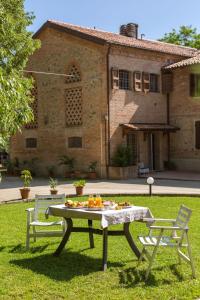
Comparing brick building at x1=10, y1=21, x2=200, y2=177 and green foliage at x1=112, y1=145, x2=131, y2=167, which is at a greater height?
brick building at x1=10, y1=21, x2=200, y2=177

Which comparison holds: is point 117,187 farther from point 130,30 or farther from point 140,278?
A: point 130,30

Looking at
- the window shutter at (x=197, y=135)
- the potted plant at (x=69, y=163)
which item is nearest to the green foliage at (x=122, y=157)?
the potted plant at (x=69, y=163)

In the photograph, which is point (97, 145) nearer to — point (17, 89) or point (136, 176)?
point (136, 176)

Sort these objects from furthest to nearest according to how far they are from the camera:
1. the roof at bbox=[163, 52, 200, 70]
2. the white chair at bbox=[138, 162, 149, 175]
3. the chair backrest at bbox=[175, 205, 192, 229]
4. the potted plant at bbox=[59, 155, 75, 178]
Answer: the roof at bbox=[163, 52, 200, 70]
the potted plant at bbox=[59, 155, 75, 178]
the white chair at bbox=[138, 162, 149, 175]
the chair backrest at bbox=[175, 205, 192, 229]

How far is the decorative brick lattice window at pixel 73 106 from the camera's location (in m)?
24.7

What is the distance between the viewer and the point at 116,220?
7113 millimetres

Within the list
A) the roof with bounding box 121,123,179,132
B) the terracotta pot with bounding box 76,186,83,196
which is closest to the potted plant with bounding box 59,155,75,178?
the roof with bounding box 121,123,179,132

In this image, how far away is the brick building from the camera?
23.3 meters

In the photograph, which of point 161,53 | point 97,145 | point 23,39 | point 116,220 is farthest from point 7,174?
point 116,220

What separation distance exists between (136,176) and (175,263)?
52.6ft

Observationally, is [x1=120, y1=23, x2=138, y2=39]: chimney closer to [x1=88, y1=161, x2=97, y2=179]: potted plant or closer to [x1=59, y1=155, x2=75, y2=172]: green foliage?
[x1=59, y1=155, x2=75, y2=172]: green foliage

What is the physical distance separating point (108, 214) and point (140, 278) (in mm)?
1075

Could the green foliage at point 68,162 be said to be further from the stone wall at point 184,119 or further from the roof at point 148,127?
the stone wall at point 184,119

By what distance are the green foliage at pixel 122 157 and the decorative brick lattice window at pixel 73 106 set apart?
3.01 m
